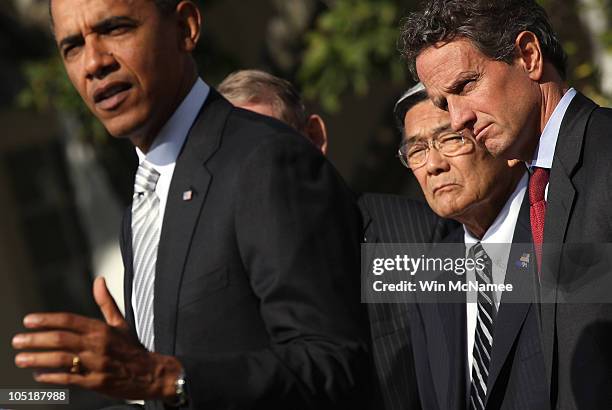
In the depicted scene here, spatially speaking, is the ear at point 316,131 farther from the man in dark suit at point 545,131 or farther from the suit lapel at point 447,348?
the man in dark suit at point 545,131


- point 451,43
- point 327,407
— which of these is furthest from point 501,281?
point 327,407

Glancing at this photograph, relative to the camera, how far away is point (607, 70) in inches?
282

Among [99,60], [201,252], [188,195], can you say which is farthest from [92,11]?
[201,252]

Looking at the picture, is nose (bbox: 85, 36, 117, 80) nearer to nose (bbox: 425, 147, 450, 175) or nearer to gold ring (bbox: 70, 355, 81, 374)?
gold ring (bbox: 70, 355, 81, 374)

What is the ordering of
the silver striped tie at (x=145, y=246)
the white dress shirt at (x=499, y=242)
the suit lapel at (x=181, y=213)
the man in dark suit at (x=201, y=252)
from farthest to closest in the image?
the white dress shirt at (x=499, y=242) < the silver striped tie at (x=145, y=246) < the suit lapel at (x=181, y=213) < the man in dark suit at (x=201, y=252)

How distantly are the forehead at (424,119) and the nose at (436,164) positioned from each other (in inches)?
3.5

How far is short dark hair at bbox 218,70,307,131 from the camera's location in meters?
4.44

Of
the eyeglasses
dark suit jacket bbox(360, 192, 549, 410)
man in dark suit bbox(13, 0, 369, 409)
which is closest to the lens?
man in dark suit bbox(13, 0, 369, 409)

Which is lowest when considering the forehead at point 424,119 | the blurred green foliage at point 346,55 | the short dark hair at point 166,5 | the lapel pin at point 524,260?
the lapel pin at point 524,260

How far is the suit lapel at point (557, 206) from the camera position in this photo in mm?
2906

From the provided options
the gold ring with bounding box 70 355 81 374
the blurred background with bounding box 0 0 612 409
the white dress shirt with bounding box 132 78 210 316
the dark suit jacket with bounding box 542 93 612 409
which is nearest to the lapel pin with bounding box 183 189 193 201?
the white dress shirt with bounding box 132 78 210 316

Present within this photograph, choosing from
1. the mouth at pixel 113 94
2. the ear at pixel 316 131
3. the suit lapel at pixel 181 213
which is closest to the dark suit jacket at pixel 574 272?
the suit lapel at pixel 181 213

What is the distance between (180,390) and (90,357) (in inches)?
8.4

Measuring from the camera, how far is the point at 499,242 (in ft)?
11.8
